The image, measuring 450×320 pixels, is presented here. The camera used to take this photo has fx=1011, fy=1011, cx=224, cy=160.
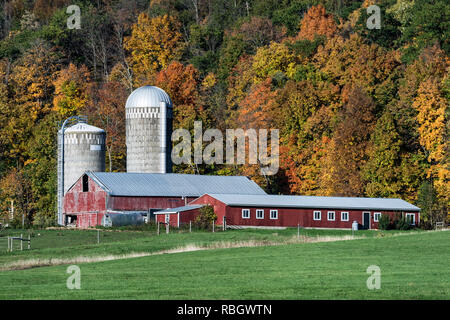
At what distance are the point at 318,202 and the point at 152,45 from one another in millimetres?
59751

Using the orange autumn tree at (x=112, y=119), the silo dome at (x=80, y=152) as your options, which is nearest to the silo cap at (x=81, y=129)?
the silo dome at (x=80, y=152)

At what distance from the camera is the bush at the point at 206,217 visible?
246 feet

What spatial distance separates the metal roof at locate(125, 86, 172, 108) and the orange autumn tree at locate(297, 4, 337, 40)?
34043 millimetres

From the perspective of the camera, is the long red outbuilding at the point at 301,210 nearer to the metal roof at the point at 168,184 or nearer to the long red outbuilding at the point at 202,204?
the long red outbuilding at the point at 202,204

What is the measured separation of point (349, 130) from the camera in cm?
8856

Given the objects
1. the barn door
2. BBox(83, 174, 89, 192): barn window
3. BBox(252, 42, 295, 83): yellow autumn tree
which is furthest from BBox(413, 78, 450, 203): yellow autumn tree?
BBox(252, 42, 295, 83): yellow autumn tree

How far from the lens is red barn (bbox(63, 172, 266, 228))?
80250 millimetres

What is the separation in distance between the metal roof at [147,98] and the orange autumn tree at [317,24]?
34.0 meters

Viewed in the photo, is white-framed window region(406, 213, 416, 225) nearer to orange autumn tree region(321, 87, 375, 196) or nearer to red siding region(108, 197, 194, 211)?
orange autumn tree region(321, 87, 375, 196)

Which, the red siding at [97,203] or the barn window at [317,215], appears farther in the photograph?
the red siding at [97,203]

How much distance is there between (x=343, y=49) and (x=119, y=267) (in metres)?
70.5
